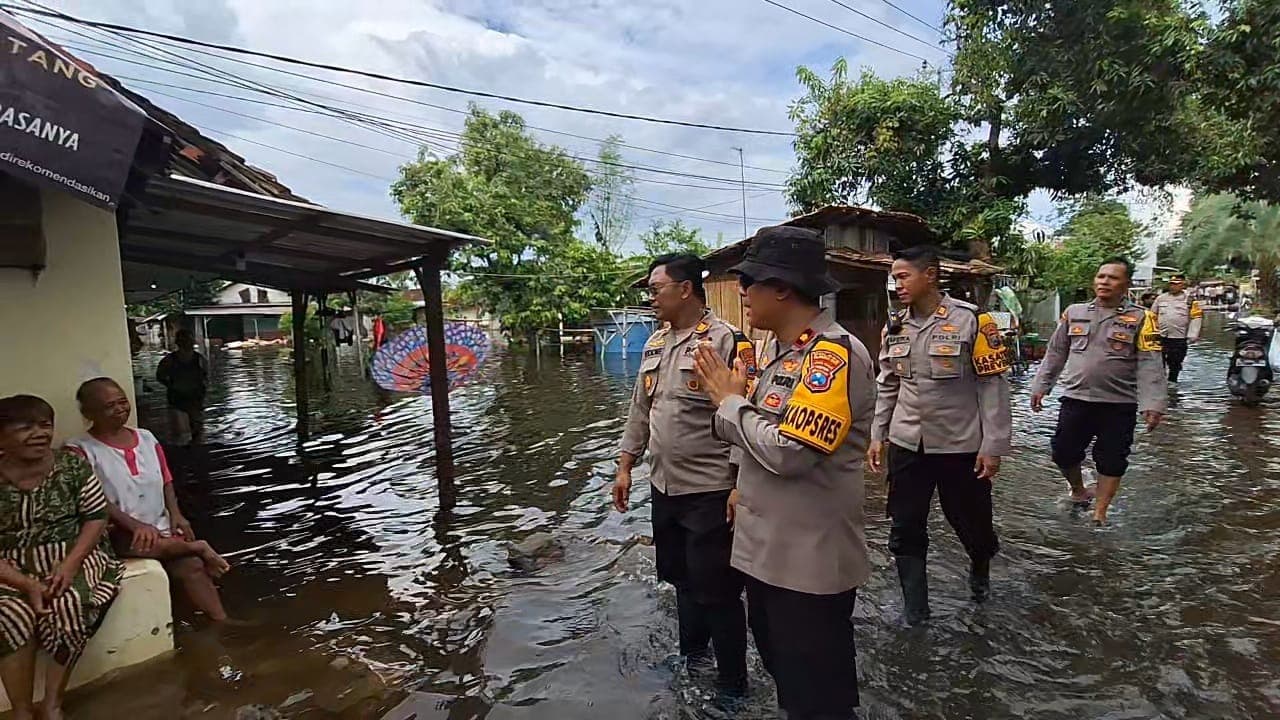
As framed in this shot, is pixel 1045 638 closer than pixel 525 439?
Yes

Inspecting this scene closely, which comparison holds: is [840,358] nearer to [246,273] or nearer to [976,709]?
[976,709]

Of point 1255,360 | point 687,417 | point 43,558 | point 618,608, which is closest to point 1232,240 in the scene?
point 1255,360

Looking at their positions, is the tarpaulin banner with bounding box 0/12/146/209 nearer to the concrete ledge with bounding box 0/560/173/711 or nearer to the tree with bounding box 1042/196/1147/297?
the concrete ledge with bounding box 0/560/173/711

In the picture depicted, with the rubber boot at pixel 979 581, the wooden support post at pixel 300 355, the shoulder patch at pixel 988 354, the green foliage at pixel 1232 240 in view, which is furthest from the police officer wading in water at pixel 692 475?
the green foliage at pixel 1232 240

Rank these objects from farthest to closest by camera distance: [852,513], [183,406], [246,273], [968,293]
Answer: [968,293]
[183,406]
[246,273]
[852,513]

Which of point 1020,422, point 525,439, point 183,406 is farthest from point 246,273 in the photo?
point 1020,422

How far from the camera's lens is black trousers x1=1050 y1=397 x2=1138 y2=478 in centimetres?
480

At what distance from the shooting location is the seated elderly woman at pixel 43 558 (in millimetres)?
2836

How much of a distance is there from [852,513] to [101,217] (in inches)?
157

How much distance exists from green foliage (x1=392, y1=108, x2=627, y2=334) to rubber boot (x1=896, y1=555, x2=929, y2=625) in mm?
24487

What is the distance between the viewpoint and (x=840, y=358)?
2.17 metres

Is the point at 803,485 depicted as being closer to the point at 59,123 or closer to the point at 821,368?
the point at 821,368

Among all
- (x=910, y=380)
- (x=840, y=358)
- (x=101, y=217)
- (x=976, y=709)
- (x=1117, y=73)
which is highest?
(x=1117, y=73)

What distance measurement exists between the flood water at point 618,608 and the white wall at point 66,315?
1.44m
